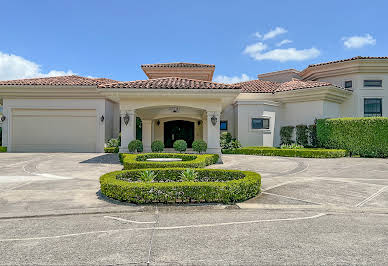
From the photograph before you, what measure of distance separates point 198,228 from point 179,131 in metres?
19.6

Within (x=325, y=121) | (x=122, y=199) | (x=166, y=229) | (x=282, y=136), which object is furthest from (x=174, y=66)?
(x=166, y=229)

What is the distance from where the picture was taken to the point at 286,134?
22719 mm

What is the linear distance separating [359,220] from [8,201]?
924cm

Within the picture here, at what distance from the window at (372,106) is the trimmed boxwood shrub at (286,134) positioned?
7.23 m

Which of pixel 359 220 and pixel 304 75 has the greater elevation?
pixel 304 75

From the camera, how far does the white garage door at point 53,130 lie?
2177cm

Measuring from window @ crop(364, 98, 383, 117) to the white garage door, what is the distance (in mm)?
25092

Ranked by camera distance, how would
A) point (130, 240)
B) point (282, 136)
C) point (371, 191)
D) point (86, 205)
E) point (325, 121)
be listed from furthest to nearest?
point (282, 136) < point (325, 121) < point (371, 191) < point (86, 205) < point (130, 240)

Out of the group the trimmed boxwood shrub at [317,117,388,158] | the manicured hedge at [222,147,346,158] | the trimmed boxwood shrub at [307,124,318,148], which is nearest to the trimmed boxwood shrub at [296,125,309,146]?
the trimmed boxwood shrub at [307,124,318,148]

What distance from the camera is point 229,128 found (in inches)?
969

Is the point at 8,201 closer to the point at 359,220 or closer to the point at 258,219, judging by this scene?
the point at 258,219

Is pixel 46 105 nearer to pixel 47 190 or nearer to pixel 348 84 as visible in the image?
pixel 47 190

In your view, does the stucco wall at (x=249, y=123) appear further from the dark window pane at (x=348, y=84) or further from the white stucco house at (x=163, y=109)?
the dark window pane at (x=348, y=84)

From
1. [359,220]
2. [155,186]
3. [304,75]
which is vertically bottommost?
[359,220]
